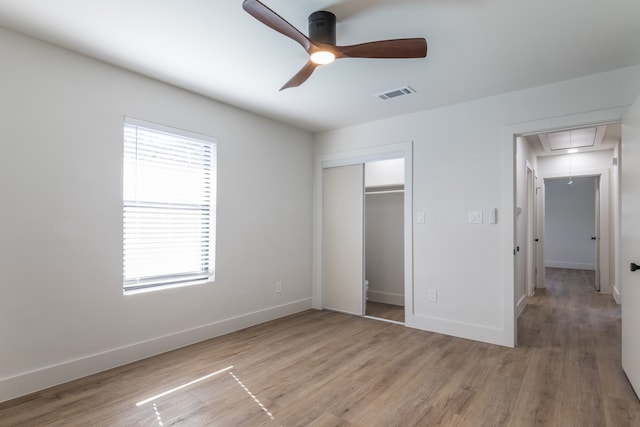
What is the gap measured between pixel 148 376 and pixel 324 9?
9.68ft

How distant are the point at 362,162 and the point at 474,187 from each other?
4.76 ft

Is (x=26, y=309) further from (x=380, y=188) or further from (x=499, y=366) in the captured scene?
(x=380, y=188)

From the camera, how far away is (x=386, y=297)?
16.4 ft

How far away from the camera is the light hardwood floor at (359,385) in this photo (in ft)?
6.73

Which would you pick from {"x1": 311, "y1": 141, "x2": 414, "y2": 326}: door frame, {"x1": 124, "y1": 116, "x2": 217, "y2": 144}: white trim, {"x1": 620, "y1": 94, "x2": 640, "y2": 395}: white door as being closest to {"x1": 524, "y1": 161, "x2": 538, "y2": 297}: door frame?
{"x1": 311, "y1": 141, "x2": 414, "y2": 326}: door frame

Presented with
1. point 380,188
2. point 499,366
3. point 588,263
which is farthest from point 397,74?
point 588,263

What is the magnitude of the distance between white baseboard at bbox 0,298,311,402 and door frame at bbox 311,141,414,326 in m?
0.95

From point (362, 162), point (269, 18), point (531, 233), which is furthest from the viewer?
point (531, 233)

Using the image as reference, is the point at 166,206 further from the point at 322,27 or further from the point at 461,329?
the point at 461,329

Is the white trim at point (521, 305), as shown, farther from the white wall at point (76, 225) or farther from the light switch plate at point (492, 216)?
the white wall at point (76, 225)

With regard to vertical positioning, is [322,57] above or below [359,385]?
above

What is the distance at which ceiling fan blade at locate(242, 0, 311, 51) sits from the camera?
1642mm

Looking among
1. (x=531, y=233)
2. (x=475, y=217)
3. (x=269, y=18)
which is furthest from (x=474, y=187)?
(x=531, y=233)

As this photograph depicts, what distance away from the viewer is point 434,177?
377 centimetres
